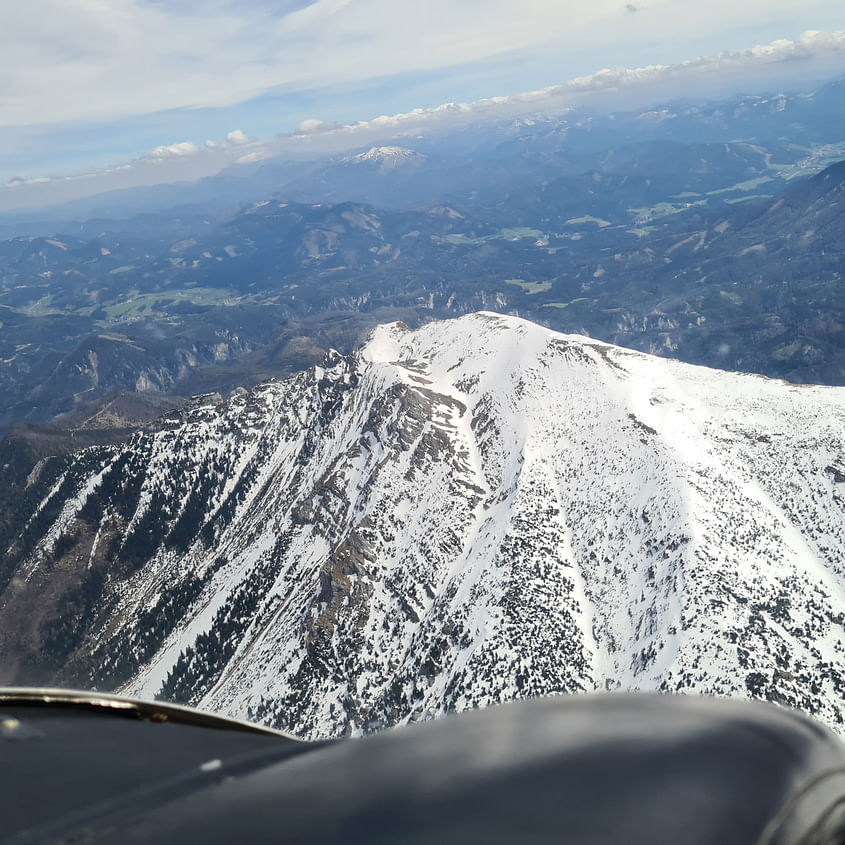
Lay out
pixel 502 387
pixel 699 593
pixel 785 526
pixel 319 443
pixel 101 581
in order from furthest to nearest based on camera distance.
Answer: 1. pixel 101 581
2. pixel 319 443
3. pixel 502 387
4. pixel 785 526
5. pixel 699 593

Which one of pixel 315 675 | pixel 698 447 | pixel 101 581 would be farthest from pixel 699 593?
pixel 101 581

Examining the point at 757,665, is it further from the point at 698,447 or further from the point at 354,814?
the point at 354,814

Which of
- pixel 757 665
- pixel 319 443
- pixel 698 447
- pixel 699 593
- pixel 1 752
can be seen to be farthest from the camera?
pixel 319 443

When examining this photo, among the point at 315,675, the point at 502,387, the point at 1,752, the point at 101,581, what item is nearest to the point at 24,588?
the point at 101,581

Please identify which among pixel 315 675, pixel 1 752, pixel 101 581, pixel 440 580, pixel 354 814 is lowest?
pixel 101 581

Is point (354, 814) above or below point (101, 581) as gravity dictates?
Answer: above

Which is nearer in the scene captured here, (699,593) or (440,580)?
(699,593)

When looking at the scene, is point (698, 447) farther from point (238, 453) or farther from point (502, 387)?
point (238, 453)
